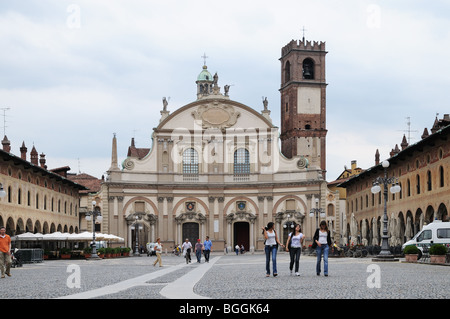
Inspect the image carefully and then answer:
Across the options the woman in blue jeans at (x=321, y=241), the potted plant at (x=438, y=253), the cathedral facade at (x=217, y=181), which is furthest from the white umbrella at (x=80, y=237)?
the woman in blue jeans at (x=321, y=241)

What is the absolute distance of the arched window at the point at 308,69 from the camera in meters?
87.1

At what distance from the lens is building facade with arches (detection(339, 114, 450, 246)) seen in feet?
142

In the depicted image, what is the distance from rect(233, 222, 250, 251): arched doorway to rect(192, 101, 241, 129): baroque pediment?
1027 cm

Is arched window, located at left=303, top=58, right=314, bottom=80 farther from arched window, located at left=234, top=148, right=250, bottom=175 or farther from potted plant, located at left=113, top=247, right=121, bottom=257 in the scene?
potted plant, located at left=113, top=247, right=121, bottom=257

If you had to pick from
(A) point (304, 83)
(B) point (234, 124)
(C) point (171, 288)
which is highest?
(A) point (304, 83)

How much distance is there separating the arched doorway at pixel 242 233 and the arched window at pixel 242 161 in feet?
17.9

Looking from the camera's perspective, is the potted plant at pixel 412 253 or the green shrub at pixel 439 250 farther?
the potted plant at pixel 412 253

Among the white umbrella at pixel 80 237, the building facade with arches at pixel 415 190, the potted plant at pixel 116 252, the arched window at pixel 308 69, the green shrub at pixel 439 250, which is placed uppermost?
the arched window at pixel 308 69

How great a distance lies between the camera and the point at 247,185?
251 feet

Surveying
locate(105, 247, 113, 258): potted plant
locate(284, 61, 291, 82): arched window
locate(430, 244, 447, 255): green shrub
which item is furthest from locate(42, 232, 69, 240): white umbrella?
locate(284, 61, 291, 82): arched window

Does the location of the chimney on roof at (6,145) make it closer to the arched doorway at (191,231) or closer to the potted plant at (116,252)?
the potted plant at (116,252)

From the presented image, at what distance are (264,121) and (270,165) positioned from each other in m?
4.57
